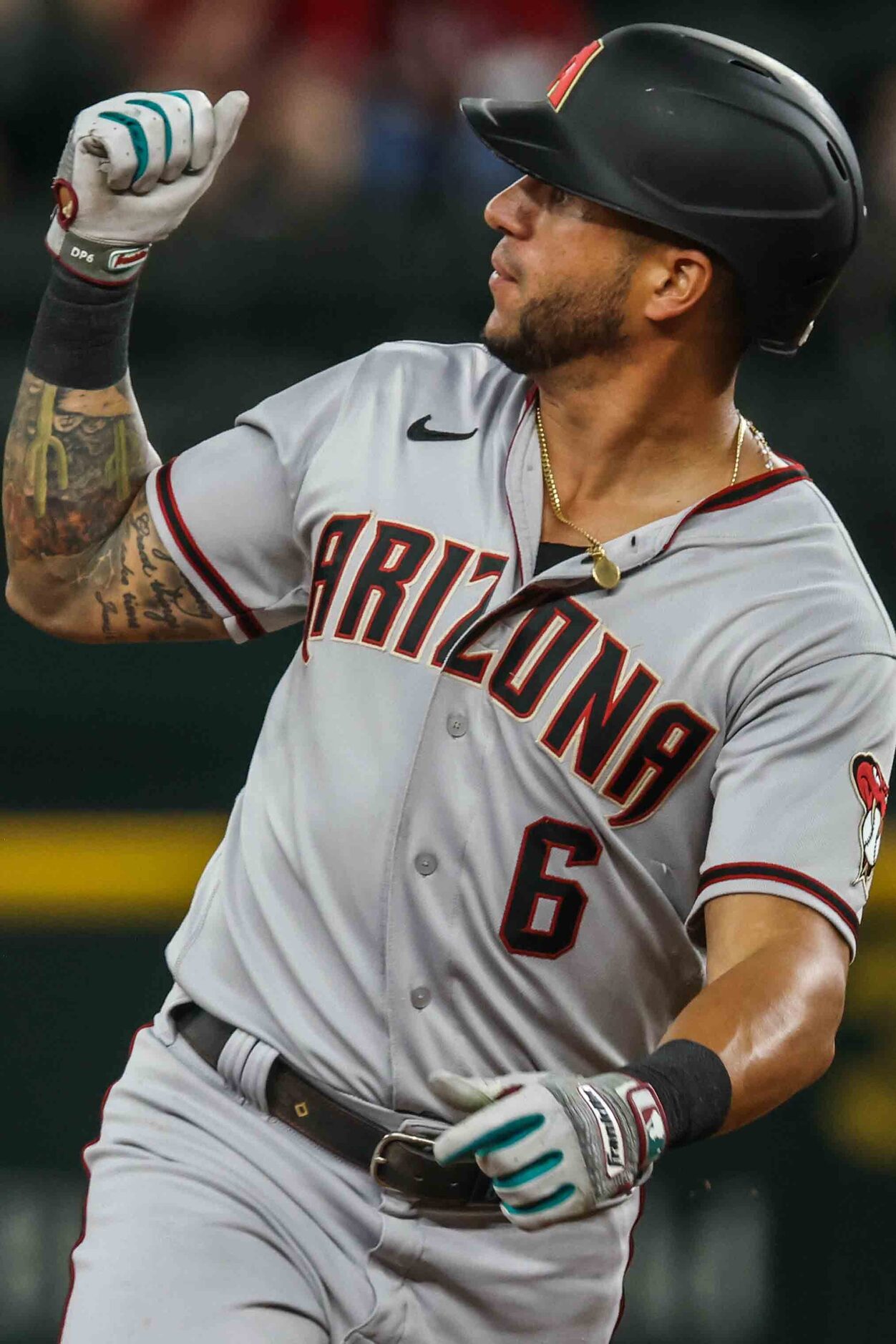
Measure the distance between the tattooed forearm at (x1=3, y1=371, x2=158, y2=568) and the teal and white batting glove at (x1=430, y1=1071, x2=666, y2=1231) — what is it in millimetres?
1111

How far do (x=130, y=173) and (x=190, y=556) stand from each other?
1.69 ft

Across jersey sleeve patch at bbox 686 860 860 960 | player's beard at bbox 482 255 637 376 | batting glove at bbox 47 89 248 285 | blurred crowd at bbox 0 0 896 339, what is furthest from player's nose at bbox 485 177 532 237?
blurred crowd at bbox 0 0 896 339

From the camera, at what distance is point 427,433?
2.78 m

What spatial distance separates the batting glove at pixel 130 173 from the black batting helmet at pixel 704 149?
388 millimetres

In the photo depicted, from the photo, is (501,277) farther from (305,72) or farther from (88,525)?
(305,72)

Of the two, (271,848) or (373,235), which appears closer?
(271,848)

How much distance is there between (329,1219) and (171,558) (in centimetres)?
91

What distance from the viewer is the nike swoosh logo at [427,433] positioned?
2766mm

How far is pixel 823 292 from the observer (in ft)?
9.14

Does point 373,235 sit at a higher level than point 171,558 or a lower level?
lower

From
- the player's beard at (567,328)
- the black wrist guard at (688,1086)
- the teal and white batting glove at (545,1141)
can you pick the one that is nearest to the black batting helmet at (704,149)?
the player's beard at (567,328)

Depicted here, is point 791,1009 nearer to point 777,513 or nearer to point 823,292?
point 777,513

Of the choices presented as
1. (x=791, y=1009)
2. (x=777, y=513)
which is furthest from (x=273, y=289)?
(x=791, y=1009)

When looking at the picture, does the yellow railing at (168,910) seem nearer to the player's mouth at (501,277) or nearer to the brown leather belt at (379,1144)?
the brown leather belt at (379,1144)
